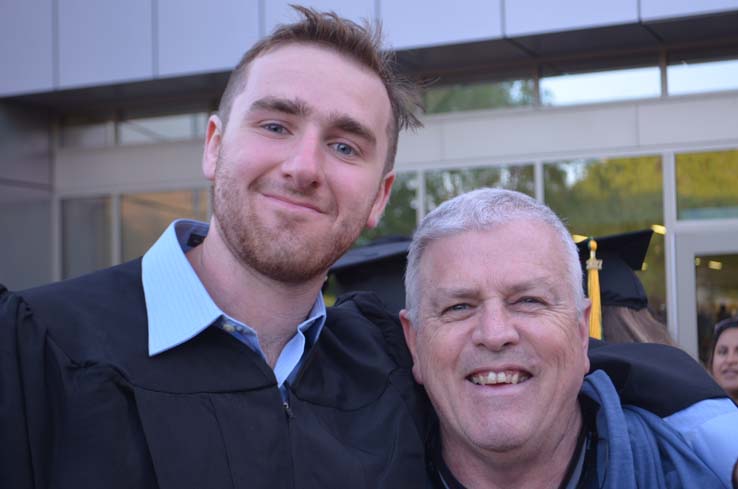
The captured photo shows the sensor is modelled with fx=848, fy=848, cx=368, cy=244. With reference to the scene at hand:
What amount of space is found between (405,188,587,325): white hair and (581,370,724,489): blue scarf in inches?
12.4

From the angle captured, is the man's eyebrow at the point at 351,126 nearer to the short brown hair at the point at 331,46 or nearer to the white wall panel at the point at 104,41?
the short brown hair at the point at 331,46

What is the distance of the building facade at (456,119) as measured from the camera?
27.2ft

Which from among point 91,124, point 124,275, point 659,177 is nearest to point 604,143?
point 659,177

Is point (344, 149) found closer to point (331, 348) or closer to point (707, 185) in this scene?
point (331, 348)

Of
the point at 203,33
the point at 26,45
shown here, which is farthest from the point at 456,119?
the point at 26,45

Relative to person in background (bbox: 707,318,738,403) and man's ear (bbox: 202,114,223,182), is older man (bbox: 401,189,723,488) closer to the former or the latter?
man's ear (bbox: 202,114,223,182)

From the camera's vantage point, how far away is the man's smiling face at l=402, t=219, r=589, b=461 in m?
2.21

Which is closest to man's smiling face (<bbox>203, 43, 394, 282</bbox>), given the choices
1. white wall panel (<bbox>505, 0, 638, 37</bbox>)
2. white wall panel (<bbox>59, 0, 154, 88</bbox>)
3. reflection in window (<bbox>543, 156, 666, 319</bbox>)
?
white wall panel (<bbox>505, 0, 638, 37</bbox>)

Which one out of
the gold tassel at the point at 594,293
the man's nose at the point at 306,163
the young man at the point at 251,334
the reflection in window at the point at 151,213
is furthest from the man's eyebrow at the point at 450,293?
the reflection in window at the point at 151,213

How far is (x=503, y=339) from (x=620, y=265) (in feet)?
5.31

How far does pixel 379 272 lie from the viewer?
3.48 meters

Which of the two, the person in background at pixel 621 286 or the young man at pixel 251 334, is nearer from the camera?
the young man at pixel 251 334

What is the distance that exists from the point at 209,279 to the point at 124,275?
24 cm

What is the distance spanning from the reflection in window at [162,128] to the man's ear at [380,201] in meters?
8.10
